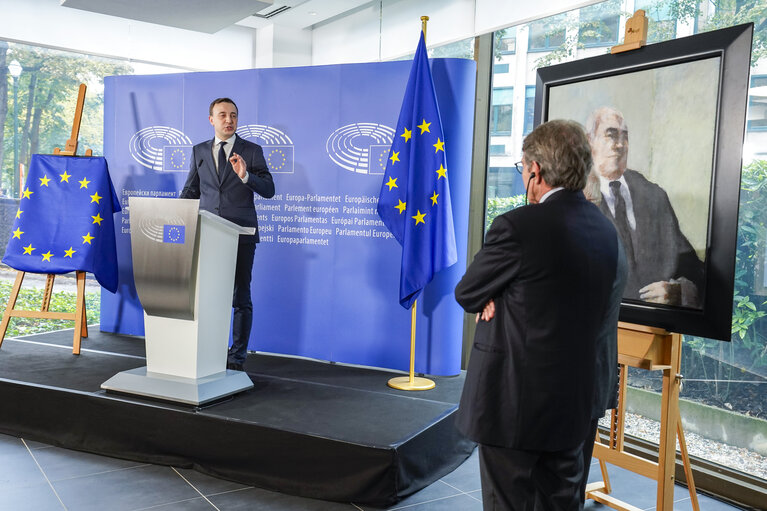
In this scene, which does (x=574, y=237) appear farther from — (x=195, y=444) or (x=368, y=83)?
(x=368, y=83)

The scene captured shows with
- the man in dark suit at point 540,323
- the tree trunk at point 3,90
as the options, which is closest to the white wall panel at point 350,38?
the tree trunk at point 3,90

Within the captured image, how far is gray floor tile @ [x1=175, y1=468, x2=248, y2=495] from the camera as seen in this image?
3160 mm

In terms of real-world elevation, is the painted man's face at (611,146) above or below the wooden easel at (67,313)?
above

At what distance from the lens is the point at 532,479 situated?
1908 mm

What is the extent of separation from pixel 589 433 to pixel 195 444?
2.16 metres

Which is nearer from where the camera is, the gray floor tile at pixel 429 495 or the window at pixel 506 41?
the gray floor tile at pixel 429 495

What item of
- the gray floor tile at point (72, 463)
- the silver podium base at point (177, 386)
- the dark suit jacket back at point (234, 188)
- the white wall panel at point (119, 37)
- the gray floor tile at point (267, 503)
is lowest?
the gray floor tile at point (72, 463)

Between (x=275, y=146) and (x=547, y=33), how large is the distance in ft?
6.74

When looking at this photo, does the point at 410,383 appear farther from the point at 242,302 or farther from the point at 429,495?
the point at 242,302

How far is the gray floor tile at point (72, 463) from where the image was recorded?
10.8 ft

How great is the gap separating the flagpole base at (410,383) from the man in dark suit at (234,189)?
3.27 ft

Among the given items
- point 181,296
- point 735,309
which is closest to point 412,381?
point 181,296

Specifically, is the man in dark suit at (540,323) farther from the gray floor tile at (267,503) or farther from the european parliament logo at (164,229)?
the european parliament logo at (164,229)

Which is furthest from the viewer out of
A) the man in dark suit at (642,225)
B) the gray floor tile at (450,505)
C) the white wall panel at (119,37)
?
the white wall panel at (119,37)
